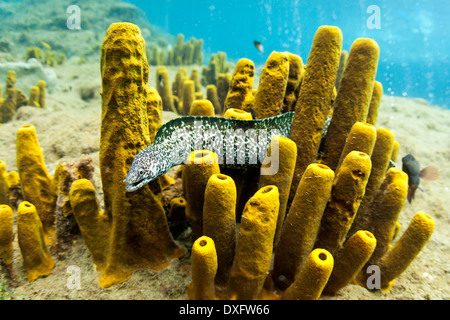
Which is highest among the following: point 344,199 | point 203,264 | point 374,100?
point 374,100

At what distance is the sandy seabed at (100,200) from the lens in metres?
2.08

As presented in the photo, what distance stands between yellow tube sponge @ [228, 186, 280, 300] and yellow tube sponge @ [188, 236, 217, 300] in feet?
0.72

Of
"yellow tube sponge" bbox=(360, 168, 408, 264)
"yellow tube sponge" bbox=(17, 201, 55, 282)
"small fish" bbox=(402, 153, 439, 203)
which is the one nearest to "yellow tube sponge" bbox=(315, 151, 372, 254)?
"yellow tube sponge" bbox=(360, 168, 408, 264)

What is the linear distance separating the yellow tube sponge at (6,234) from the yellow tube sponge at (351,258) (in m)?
2.66

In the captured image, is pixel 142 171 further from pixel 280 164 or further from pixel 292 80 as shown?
pixel 292 80

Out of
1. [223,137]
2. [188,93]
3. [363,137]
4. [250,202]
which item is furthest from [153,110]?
[188,93]

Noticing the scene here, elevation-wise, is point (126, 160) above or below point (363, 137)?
below

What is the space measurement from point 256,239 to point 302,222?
44cm

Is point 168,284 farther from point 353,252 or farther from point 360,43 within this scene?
point 360,43

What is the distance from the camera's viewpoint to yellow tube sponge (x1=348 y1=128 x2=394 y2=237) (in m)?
2.25

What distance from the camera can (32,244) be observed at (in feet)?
6.53

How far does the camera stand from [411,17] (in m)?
45.3
